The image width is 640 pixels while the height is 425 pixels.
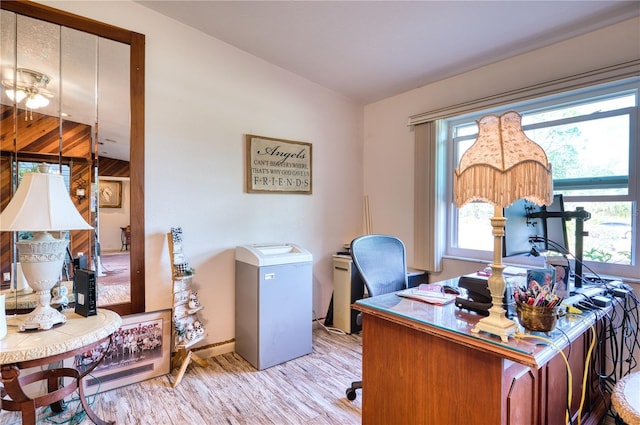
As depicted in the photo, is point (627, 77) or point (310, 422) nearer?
point (310, 422)

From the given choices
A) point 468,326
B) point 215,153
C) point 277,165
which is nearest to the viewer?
point 468,326

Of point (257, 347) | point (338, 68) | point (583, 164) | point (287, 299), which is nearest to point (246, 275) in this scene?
point (287, 299)

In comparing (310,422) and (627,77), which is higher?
(627,77)

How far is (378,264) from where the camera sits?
2.07 meters

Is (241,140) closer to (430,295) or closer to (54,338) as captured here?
(54,338)

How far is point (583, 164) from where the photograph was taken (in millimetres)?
2326

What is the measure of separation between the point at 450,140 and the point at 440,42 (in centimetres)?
95

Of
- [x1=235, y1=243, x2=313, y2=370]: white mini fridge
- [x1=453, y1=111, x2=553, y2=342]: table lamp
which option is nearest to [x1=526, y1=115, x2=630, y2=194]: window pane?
[x1=453, y1=111, x2=553, y2=342]: table lamp

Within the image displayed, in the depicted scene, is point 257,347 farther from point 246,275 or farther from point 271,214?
point 271,214

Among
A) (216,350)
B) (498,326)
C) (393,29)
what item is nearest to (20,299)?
(216,350)

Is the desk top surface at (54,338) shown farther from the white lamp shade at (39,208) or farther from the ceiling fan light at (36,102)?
the ceiling fan light at (36,102)

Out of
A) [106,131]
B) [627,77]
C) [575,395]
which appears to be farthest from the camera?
[106,131]

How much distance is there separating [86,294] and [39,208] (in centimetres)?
54

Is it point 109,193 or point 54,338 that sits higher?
point 109,193
